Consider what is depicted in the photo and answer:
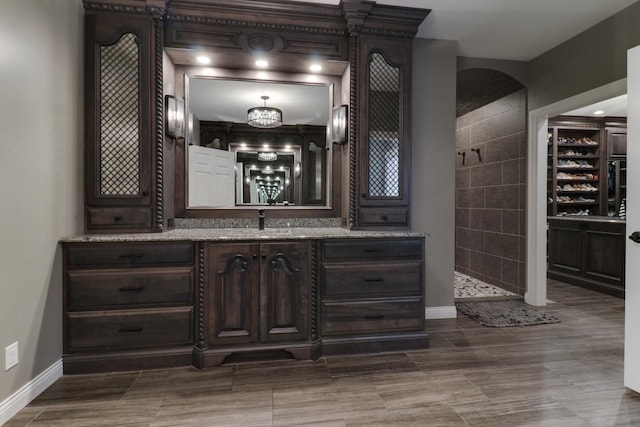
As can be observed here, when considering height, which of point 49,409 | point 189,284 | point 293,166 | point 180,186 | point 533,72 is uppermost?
point 533,72

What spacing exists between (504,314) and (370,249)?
1895mm

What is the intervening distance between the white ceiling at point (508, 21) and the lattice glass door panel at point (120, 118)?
149cm

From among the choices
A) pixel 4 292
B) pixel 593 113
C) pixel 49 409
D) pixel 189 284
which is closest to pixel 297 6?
pixel 189 284

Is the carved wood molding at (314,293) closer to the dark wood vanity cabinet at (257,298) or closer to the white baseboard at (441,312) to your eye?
the dark wood vanity cabinet at (257,298)

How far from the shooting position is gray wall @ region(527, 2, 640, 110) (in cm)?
296

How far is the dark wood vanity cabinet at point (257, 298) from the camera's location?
2.41m

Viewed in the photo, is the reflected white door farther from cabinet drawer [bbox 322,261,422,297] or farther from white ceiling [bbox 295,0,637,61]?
white ceiling [bbox 295,0,637,61]

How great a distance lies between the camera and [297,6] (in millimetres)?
Answer: 2764

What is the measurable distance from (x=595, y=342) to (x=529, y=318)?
0.59 meters

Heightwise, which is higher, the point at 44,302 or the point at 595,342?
the point at 44,302

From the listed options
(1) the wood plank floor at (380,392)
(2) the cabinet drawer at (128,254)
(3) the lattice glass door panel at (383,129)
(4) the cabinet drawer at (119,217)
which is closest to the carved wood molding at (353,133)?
(3) the lattice glass door panel at (383,129)

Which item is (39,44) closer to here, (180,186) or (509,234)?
(180,186)

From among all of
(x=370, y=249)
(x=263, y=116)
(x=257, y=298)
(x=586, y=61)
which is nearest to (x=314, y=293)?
(x=257, y=298)

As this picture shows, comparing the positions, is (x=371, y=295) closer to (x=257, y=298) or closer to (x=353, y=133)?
(x=257, y=298)
